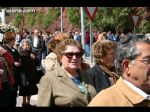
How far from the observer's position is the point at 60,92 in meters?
3.16

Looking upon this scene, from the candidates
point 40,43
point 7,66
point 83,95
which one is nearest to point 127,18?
point 40,43

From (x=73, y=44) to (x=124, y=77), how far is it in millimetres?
1335

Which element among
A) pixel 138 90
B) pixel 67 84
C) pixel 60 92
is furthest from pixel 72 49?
pixel 138 90

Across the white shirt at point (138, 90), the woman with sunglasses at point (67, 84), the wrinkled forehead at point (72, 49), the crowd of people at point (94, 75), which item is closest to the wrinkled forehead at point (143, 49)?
the crowd of people at point (94, 75)

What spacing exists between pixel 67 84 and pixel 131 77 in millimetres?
1084

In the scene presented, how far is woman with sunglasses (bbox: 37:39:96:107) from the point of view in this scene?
122 inches

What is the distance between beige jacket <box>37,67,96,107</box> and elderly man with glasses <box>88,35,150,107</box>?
739mm

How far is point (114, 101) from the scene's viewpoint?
2055mm

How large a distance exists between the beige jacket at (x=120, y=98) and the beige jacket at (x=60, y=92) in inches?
36.1

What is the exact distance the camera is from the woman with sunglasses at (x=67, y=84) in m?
3.09

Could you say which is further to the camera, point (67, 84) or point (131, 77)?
point (67, 84)

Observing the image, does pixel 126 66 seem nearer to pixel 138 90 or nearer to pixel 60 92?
pixel 138 90

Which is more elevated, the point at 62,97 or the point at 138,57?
the point at 138,57
